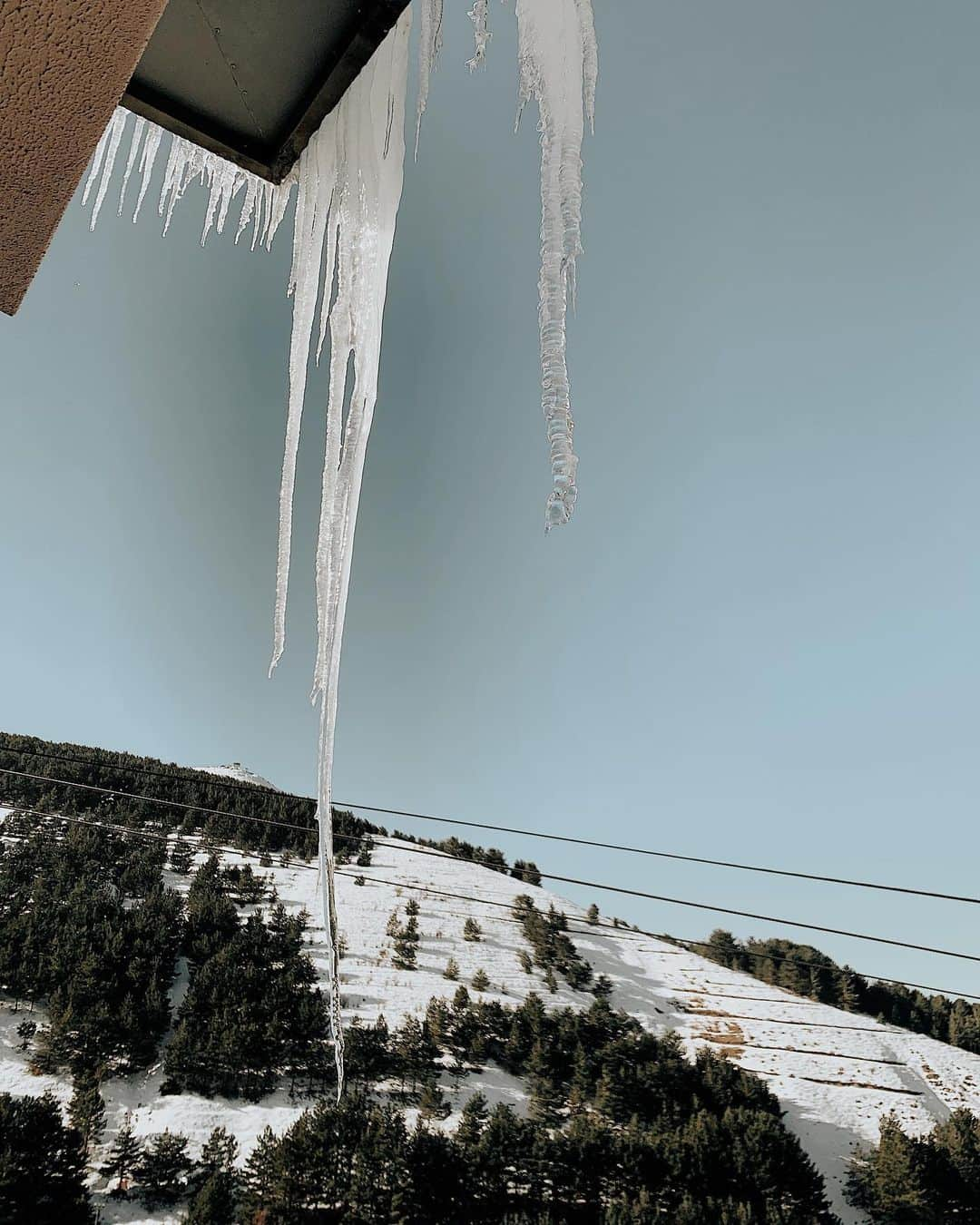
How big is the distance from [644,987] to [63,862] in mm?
28259

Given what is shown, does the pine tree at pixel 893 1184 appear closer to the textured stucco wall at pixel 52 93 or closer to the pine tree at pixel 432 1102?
the pine tree at pixel 432 1102

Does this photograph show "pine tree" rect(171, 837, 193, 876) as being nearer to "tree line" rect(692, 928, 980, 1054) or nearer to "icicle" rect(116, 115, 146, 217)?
"tree line" rect(692, 928, 980, 1054)

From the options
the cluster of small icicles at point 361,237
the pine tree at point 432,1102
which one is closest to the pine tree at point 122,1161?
the pine tree at point 432,1102

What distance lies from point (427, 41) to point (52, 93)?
85cm

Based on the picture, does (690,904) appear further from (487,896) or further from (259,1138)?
(487,896)

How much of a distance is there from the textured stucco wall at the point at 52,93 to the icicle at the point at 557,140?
0.73 metres

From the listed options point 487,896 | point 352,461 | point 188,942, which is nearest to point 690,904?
point 352,461

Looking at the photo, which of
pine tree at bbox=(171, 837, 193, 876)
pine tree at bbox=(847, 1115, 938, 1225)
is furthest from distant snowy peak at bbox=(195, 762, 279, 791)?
pine tree at bbox=(847, 1115, 938, 1225)

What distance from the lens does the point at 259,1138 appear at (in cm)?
1866

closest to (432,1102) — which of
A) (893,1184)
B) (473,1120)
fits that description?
(473,1120)

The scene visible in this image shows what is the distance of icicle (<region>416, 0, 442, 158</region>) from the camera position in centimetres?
125

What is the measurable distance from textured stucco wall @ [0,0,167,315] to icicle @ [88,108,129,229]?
1111 millimetres

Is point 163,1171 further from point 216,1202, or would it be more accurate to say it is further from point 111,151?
point 111,151

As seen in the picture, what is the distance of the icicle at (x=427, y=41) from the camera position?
1254mm
